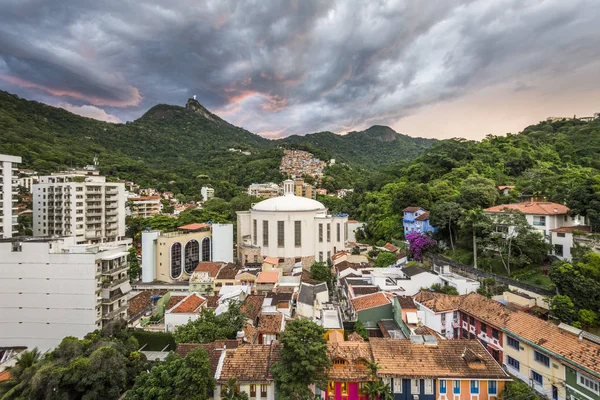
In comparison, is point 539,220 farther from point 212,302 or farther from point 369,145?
point 369,145

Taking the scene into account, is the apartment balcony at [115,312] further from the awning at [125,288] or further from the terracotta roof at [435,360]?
the terracotta roof at [435,360]

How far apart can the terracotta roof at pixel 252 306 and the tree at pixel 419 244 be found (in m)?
17.9

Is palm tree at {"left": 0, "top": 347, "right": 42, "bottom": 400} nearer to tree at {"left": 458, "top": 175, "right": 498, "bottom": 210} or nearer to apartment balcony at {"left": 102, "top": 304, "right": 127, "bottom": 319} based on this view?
apartment balcony at {"left": 102, "top": 304, "right": 127, "bottom": 319}

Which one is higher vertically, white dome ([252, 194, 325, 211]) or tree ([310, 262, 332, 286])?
white dome ([252, 194, 325, 211])

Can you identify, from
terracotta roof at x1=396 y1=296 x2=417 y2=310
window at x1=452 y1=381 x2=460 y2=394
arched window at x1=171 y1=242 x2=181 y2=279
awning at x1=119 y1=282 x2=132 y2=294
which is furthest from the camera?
arched window at x1=171 y1=242 x2=181 y2=279

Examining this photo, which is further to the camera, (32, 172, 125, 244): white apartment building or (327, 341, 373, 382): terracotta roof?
(32, 172, 125, 244): white apartment building

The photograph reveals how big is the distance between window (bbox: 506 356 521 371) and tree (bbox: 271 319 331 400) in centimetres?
1081

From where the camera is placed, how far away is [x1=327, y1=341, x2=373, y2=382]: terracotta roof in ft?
45.1

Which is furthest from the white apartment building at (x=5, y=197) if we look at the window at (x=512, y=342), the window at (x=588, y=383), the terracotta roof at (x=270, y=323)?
the window at (x=588, y=383)

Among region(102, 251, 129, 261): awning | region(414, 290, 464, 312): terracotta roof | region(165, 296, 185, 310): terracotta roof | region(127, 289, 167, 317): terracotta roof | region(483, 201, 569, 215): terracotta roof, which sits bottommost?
region(127, 289, 167, 317): terracotta roof

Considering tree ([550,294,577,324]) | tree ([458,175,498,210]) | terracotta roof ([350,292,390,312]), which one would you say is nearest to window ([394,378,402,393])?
terracotta roof ([350,292,390,312])

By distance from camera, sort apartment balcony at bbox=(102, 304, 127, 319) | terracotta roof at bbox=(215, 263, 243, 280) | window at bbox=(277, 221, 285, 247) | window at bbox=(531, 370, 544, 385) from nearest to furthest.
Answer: window at bbox=(531, 370, 544, 385) → apartment balcony at bbox=(102, 304, 127, 319) → terracotta roof at bbox=(215, 263, 243, 280) → window at bbox=(277, 221, 285, 247)

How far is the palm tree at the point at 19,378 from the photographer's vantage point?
541 inches

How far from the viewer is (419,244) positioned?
3164 centimetres
